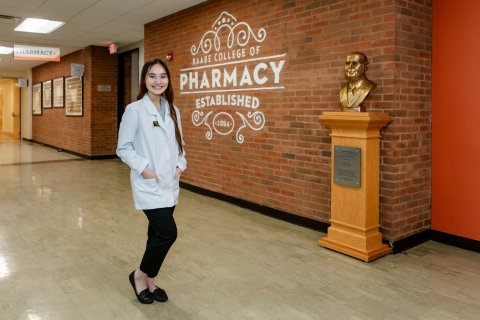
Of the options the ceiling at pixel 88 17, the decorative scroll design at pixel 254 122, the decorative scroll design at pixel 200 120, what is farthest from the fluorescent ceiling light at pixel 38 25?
the decorative scroll design at pixel 254 122

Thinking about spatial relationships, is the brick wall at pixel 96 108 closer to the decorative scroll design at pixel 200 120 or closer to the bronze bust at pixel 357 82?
the decorative scroll design at pixel 200 120

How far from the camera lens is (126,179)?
24.8 ft

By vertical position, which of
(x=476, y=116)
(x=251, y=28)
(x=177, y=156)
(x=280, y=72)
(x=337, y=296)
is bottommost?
(x=337, y=296)

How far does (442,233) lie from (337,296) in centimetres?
181

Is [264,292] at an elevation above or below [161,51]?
below

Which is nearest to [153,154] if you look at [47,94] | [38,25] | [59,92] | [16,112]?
[38,25]

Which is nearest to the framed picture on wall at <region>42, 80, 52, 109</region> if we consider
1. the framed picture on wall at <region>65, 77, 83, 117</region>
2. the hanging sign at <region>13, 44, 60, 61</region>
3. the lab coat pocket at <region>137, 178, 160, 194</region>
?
the framed picture on wall at <region>65, 77, 83, 117</region>

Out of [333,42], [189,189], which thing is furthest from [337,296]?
[189,189]

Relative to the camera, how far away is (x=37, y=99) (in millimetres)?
14945

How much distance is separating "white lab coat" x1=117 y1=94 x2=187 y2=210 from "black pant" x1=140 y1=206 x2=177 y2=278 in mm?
62

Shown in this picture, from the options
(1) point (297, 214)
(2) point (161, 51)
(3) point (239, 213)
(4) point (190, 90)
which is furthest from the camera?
(2) point (161, 51)

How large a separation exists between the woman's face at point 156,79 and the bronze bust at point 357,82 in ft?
5.97

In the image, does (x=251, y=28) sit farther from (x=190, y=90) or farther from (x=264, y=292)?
(x=264, y=292)

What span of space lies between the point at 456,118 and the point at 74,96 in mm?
10061
